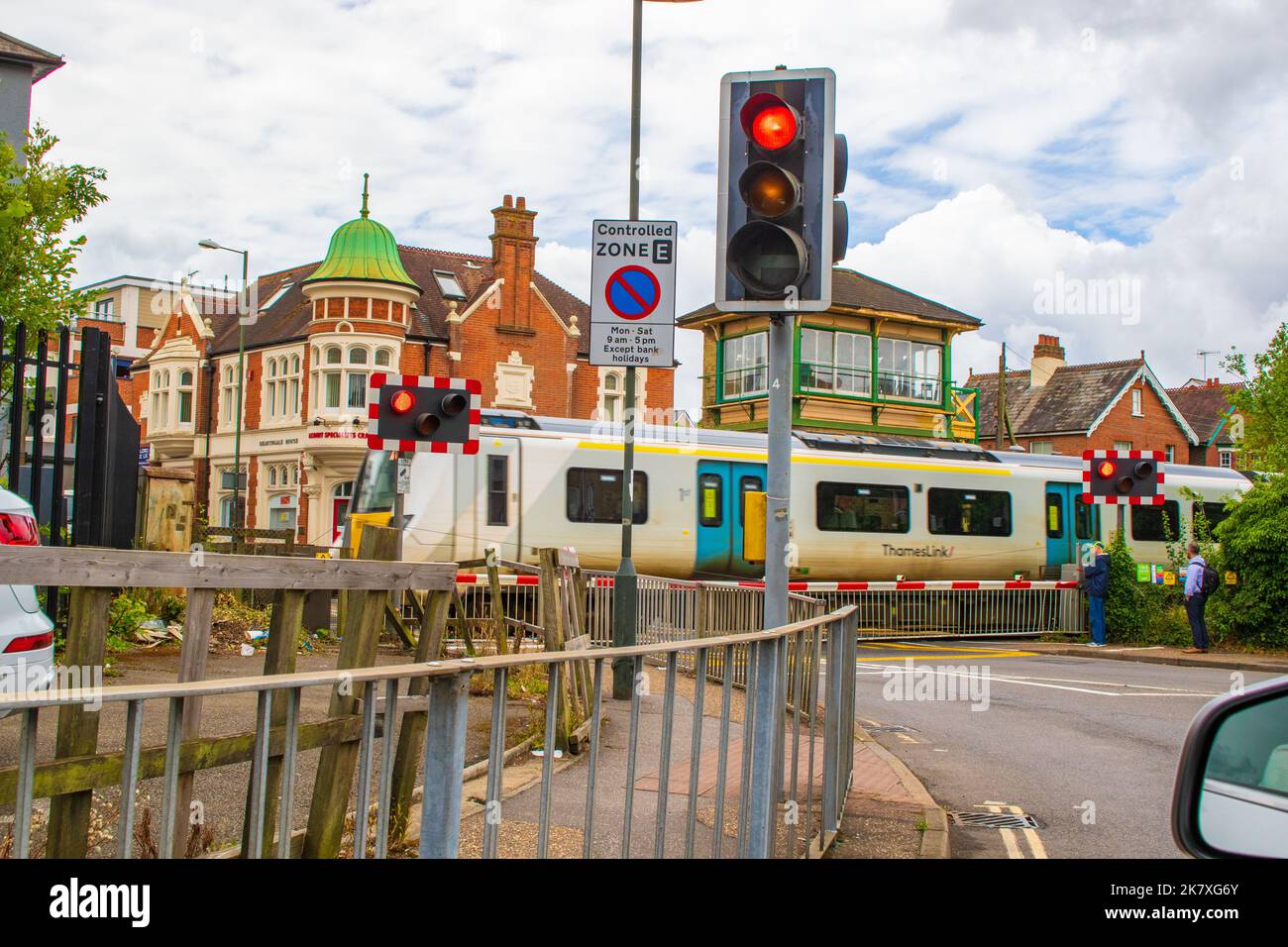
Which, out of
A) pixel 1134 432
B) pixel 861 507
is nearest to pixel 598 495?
pixel 861 507

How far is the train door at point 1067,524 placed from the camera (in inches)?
1000

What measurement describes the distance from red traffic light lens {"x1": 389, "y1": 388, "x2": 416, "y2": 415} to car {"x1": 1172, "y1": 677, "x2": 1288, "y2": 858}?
10.2 m

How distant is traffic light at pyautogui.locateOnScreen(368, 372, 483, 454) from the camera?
1202 cm

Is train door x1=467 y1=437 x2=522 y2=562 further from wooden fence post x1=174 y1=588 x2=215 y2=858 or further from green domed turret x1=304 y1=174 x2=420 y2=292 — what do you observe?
green domed turret x1=304 y1=174 x2=420 y2=292

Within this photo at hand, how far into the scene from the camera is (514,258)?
153 feet


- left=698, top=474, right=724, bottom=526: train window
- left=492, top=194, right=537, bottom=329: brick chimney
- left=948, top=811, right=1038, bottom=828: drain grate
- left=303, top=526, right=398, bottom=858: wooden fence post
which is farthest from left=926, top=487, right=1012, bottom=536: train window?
left=492, top=194, right=537, bottom=329: brick chimney

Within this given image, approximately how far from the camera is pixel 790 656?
524cm

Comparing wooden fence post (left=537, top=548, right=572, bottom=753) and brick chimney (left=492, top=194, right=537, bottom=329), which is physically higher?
brick chimney (left=492, top=194, right=537, bottom=329)

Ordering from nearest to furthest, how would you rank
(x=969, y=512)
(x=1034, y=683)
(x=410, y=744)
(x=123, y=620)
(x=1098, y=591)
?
(x=410, y=744) → (x=123, y=620) → (x=1034, y=683) → (x=1098, y=591) → (x=969, y=512)

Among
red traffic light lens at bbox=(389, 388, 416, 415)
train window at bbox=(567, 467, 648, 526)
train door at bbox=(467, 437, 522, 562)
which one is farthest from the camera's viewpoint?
train window at bbox=(567, 467, 648, 526)

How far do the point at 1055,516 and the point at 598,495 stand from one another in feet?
33.3
